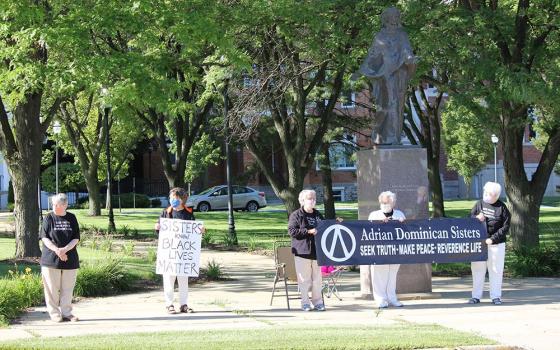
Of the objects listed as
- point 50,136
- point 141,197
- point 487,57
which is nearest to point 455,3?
point 487,57

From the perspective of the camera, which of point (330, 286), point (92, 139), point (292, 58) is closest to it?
point (330, 286)

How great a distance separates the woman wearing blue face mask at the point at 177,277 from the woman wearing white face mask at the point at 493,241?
14.6 feet

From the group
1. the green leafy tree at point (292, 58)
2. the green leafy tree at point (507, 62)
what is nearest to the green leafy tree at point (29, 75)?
the green leafy tree at point (292, 58)

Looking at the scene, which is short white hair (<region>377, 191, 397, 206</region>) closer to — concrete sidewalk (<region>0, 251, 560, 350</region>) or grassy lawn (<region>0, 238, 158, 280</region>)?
concrete sidewalk (<region>0, 251, 560, 350</region>)

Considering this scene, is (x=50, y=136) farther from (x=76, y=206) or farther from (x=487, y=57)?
(x=487, y=57)

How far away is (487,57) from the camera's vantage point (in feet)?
60.7

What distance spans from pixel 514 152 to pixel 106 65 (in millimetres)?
10758

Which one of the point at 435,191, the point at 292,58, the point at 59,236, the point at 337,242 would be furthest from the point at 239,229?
the point at 59,236

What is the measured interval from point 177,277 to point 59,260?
178cm

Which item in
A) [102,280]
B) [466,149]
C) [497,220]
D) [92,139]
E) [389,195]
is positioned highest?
[92,139]

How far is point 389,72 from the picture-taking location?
13.8 metres

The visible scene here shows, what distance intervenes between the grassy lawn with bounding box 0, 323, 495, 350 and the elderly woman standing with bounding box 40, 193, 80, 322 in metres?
1.66

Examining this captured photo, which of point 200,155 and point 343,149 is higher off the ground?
point 200,155

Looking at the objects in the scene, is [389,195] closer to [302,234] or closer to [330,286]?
[302,234]
